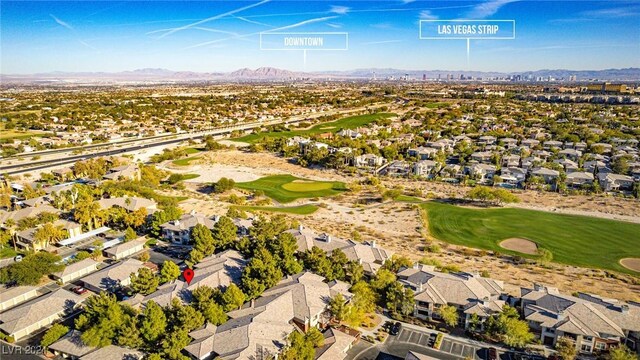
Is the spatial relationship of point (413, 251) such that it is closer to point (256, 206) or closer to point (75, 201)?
point (256, 206)

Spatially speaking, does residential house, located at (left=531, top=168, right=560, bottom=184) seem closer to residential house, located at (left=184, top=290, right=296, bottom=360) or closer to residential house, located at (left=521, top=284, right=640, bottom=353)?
residential house, located at (left=521, top=284, right=640, bottom=353)

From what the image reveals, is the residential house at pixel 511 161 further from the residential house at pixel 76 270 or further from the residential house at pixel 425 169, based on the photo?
the residential house at pixel 76 270

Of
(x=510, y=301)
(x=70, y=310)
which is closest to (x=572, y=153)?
(x=510, y=301)

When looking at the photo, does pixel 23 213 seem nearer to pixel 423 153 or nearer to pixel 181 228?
pixel 181 228

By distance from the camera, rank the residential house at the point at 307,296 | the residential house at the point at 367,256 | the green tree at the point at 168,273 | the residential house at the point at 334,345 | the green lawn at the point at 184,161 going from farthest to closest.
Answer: the green lawn at the point at 184,161, the residential house at the point at 367,256, the green tree at the point at 168,273, the residential house at the point at 307,296, the residential house at the point at 334,345

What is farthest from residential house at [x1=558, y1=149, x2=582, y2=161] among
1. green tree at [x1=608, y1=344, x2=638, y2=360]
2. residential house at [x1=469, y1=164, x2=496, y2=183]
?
green tree at [x1=608, y1=344, x2=638, y2=360]

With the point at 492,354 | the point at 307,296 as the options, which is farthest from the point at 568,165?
the point at 307,296

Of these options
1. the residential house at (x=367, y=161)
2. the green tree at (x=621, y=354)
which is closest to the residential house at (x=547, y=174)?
the residential house at (x=367, y=161)
